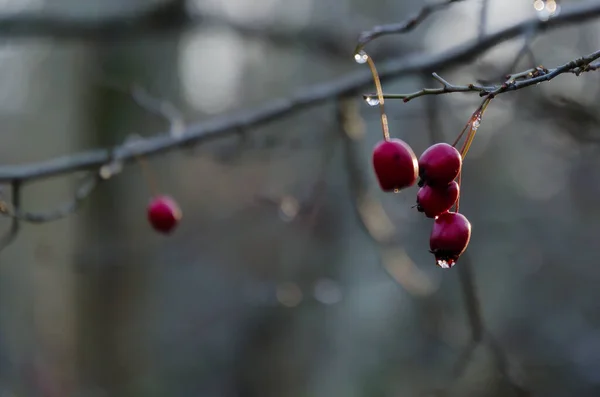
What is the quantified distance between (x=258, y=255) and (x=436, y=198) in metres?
8.00

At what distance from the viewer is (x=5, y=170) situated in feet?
6.04

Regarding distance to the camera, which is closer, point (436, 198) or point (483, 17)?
point (436, 198)

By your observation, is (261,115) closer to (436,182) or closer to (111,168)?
(111,168)

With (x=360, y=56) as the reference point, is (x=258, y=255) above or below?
above

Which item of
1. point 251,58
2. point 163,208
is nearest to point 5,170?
point 163,208

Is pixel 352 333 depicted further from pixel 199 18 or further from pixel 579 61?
pixel 579 61

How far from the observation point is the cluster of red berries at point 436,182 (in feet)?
3.19

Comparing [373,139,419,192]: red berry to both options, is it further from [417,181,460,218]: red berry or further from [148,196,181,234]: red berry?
[148,196,181,234]: red berry

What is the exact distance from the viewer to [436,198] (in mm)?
996

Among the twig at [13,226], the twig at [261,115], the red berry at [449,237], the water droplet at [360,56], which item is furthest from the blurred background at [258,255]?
the red berry at [449,237]

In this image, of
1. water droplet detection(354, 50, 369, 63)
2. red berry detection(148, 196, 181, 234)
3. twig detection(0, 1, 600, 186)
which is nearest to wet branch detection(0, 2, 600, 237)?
twig detection(0, 1, 600, 186)

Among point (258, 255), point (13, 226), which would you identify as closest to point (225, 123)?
point (13, 226)

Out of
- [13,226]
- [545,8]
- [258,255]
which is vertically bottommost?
[13,226]

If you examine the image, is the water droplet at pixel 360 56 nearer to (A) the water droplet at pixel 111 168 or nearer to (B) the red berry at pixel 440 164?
(B) the red berry at pixel 440 164
